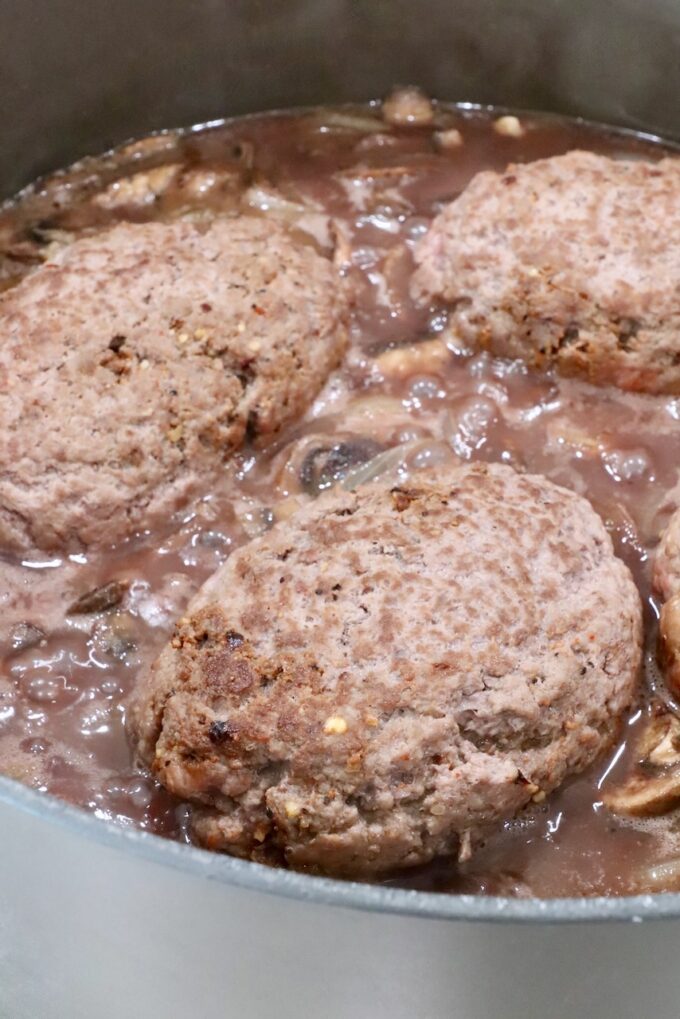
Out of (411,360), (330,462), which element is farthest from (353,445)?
(411,360)

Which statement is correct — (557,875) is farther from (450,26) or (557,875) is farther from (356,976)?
(450,26)

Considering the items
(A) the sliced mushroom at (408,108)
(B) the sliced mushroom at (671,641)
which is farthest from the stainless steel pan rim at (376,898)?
(A) the sliced mushroom at (408,108)

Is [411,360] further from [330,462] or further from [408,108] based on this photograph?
[408,108]

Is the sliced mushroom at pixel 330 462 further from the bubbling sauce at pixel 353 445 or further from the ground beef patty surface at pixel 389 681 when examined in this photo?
the ground beef patty surface at pixel 389 681

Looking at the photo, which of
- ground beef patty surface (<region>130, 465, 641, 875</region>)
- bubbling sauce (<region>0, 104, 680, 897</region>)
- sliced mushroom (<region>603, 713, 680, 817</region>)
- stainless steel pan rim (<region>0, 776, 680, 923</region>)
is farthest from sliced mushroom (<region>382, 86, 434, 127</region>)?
stainless steel pan rim (<region>0, 776, 680, 923</region>)

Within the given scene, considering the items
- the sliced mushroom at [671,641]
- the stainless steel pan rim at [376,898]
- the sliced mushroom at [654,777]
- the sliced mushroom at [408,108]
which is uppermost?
the sliced mushroom at [408,108]

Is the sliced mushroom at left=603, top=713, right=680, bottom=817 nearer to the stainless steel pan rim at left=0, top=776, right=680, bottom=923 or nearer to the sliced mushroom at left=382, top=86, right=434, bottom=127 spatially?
the stainless steel pan rim at left=0, top=776, right=680, bottom=923

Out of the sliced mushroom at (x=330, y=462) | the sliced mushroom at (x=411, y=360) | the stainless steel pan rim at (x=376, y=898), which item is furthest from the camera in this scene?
the sliced mushroom at (x=411, y=360)

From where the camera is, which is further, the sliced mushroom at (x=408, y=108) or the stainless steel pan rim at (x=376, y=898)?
the sliced mushroom at (x=408, y=108)
